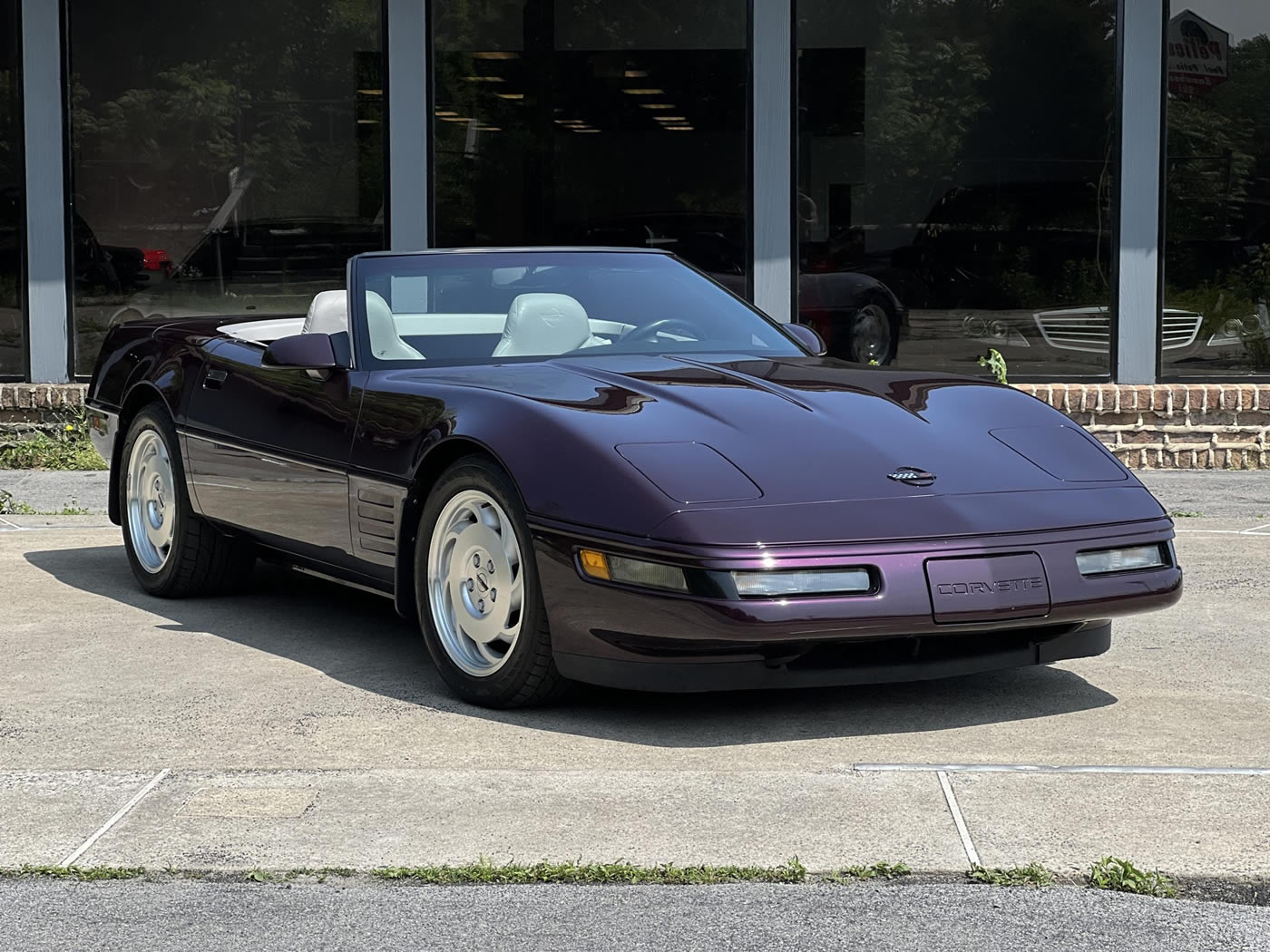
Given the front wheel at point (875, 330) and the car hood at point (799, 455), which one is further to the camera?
the front wheel at point (875, 330)

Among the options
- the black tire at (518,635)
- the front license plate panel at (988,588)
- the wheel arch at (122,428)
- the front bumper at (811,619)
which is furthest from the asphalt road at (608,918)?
the wheel arch at (122,428)

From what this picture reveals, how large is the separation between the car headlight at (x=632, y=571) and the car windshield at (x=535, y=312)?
1.35 meters

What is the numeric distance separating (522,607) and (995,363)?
7.17m

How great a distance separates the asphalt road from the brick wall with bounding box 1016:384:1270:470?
8.14 m

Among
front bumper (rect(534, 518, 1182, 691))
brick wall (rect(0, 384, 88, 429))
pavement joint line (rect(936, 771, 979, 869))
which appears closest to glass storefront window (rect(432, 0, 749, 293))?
brick wall (rect(0, 384, 88, 429))

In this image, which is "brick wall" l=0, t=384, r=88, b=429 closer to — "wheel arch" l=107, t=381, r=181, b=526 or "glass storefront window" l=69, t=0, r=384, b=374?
"glass storefront window" l=69, t=0, r=384, b=374

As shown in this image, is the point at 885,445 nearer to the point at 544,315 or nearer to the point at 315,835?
the point at 544,315

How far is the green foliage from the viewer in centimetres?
1161

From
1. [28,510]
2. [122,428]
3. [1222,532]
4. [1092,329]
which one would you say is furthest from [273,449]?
[1092,329]

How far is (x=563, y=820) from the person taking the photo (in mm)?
4145

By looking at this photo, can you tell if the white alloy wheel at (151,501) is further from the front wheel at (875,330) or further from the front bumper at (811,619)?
the front wheel at (875,330)

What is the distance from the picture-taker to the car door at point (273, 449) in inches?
236

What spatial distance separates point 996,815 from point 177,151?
938 cm

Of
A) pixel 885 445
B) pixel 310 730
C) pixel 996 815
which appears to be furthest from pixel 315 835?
pixel 885 445
